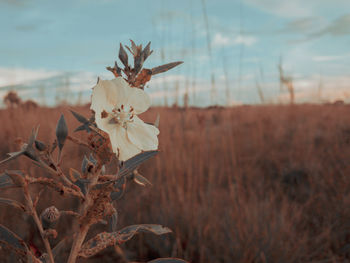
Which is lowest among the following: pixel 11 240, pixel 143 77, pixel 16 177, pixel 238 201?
pixel 238 201

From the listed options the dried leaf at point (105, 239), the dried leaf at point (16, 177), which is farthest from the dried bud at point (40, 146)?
the dried leaf at point (105, 239)

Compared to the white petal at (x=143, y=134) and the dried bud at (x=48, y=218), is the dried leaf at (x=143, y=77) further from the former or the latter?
the dried bud at (x=48, y=218)

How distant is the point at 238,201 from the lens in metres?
1.85

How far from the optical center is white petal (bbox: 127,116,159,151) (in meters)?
0.39

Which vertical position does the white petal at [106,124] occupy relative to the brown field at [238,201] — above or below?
above

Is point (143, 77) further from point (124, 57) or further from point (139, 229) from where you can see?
point (139, 229)

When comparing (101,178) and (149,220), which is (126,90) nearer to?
(101,178)

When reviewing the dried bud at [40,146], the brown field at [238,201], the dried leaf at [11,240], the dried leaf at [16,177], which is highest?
the dried bud at [40,146]

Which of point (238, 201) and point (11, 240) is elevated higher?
point (11, 240)

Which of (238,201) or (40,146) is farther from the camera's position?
(238,201)

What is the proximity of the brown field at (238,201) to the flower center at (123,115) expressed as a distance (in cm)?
65

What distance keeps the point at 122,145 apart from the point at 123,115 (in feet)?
0.15

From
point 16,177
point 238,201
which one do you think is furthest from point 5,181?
point 238,201

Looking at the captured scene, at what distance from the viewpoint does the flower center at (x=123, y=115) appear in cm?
39
